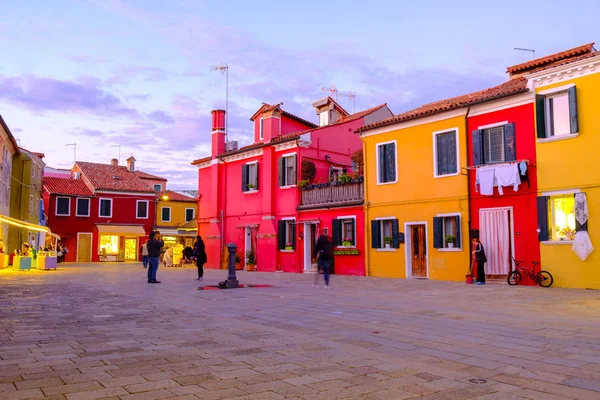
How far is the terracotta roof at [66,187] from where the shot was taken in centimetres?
4475

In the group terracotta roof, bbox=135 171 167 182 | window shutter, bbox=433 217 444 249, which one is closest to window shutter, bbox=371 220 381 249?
window shutter, bbox=433 217 444 249

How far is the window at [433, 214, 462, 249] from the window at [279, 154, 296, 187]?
8.76 meters

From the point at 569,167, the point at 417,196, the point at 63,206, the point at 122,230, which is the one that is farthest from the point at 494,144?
the point at 63,206

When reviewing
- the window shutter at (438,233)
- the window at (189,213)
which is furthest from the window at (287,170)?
the window at (189,213)

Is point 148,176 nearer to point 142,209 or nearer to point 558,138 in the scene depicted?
point 142,209

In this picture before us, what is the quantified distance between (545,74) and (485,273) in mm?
6639

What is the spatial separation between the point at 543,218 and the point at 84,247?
39.3 metres

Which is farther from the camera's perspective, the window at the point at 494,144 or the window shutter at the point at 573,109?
the window at the point at 494,144

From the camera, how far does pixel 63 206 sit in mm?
44875

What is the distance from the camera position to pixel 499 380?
473cm

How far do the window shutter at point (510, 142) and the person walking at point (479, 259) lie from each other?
9.66ft

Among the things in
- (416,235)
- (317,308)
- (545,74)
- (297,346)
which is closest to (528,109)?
(545,74)

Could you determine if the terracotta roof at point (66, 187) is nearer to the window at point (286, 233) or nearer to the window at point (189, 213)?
the window at point (189, 213)

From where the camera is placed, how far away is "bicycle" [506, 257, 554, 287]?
1570 cm
